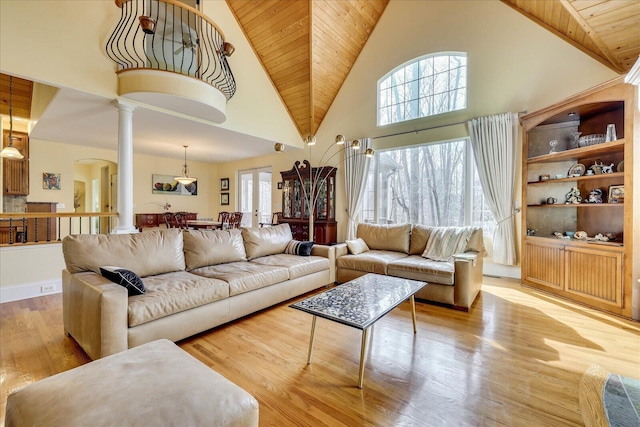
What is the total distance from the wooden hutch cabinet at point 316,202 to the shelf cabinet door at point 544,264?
3434 mm

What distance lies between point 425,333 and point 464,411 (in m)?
0.99

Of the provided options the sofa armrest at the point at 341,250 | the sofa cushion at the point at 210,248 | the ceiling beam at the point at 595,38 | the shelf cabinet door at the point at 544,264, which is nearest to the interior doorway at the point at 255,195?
the sofa armrest at the point at 341,250

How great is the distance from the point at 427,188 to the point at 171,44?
498cm

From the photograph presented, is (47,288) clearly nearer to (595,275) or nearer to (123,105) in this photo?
(123,105)

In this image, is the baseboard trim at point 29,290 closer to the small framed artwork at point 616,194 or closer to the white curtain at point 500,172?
the white curtain at point 500,172

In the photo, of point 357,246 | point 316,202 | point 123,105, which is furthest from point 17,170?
point 357,246

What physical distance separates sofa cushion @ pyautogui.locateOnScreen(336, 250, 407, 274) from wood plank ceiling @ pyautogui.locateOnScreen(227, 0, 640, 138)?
3.43 meters

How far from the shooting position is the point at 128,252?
256cm

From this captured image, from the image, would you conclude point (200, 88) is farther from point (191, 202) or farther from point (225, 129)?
point (191, 202)

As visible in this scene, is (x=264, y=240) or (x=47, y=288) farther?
(x=264, y=240)

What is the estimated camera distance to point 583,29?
321cm

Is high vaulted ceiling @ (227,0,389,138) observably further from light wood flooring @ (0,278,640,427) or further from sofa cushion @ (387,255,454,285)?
light wood flooring @ (0,278,640,427)

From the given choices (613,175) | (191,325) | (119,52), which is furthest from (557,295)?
(119,52)

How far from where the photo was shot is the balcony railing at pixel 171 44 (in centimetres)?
367
